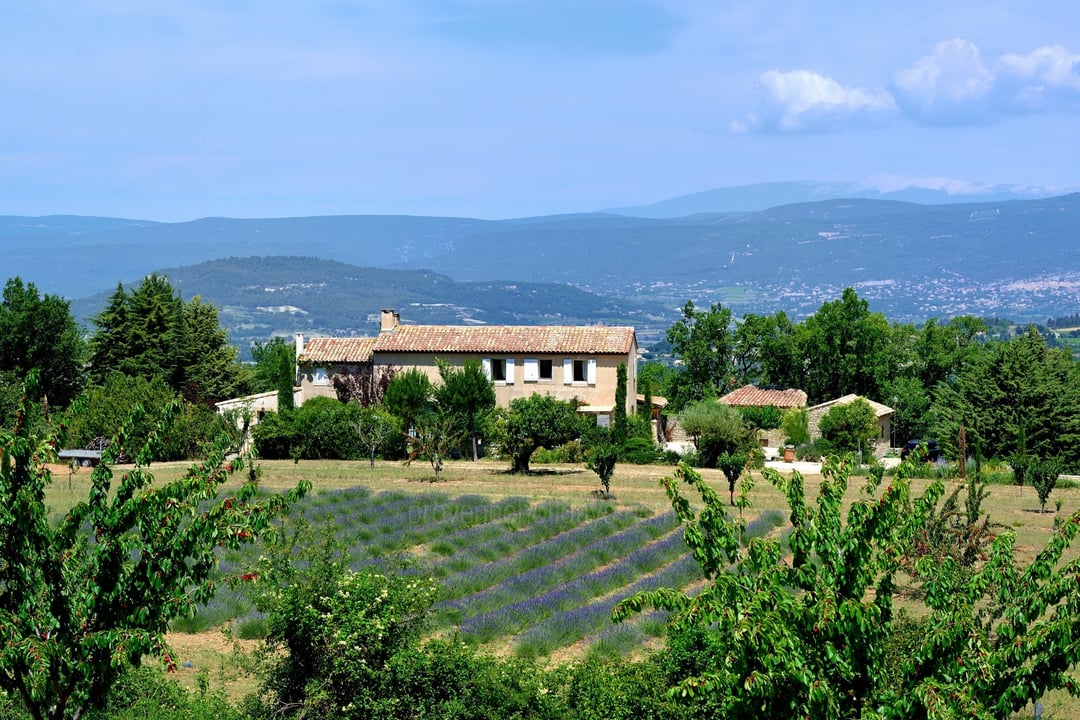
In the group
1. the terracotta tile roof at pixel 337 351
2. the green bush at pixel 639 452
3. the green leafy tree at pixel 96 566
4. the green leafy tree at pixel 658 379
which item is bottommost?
the green bush at pixel 639 452

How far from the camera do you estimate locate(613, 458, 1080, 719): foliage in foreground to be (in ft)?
28.4

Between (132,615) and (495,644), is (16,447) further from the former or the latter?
(495,644)

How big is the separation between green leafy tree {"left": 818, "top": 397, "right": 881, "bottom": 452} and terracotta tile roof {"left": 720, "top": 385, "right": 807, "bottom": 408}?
9.79 ft

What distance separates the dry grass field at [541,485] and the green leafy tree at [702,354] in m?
21.7

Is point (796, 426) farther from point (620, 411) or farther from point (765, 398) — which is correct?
point (620, 411)

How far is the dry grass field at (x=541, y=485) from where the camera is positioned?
29672mm

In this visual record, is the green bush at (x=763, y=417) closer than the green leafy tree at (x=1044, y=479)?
No

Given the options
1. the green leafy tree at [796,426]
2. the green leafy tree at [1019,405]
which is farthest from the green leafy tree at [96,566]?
the green leafy tree at [796,426]

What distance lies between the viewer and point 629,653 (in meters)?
17.0

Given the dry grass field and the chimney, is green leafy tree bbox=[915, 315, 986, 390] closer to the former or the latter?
the dry grass field

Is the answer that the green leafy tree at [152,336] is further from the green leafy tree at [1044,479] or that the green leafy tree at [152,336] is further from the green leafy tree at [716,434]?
the green leafy tree at [1044,479]

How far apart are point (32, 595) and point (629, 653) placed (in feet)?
31.2

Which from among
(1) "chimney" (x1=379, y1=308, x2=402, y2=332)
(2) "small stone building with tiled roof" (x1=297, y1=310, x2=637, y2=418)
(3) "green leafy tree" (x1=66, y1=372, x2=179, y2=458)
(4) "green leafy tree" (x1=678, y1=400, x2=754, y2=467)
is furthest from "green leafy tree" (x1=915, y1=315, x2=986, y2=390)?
(3) "green leafy tree" (x1=66, y1=372, x2=179, y2=458)

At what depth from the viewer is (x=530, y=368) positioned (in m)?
49.4
